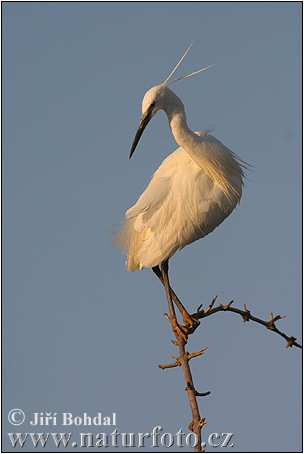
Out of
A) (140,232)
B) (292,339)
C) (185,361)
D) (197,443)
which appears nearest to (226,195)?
(140,232)

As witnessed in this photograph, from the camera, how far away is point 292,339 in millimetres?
5512

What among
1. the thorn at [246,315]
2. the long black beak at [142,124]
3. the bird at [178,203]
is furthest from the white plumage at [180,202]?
the thorn at [246,315]

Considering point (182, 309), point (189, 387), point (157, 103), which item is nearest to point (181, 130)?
point (157, 103)

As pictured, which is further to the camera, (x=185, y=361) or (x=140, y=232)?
(x=140, y=232)

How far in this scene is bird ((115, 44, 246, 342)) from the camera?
274 inches

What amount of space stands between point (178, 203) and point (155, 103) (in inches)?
31.9

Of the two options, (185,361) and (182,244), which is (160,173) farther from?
(185,361)

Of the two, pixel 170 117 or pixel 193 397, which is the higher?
pixel 170 117

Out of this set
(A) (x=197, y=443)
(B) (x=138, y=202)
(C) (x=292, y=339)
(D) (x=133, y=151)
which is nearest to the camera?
(A) (x=197, y=443)

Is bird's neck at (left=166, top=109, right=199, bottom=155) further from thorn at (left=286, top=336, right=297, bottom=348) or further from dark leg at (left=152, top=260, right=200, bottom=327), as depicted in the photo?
thorn at (left=286, top=336, right=297, bottom=348)

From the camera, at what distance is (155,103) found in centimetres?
670

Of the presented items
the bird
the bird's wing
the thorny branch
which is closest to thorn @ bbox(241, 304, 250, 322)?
the thorny branch

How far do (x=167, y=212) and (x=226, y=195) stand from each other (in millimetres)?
482

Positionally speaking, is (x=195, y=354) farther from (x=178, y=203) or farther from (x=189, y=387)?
(x=178, y=203)
